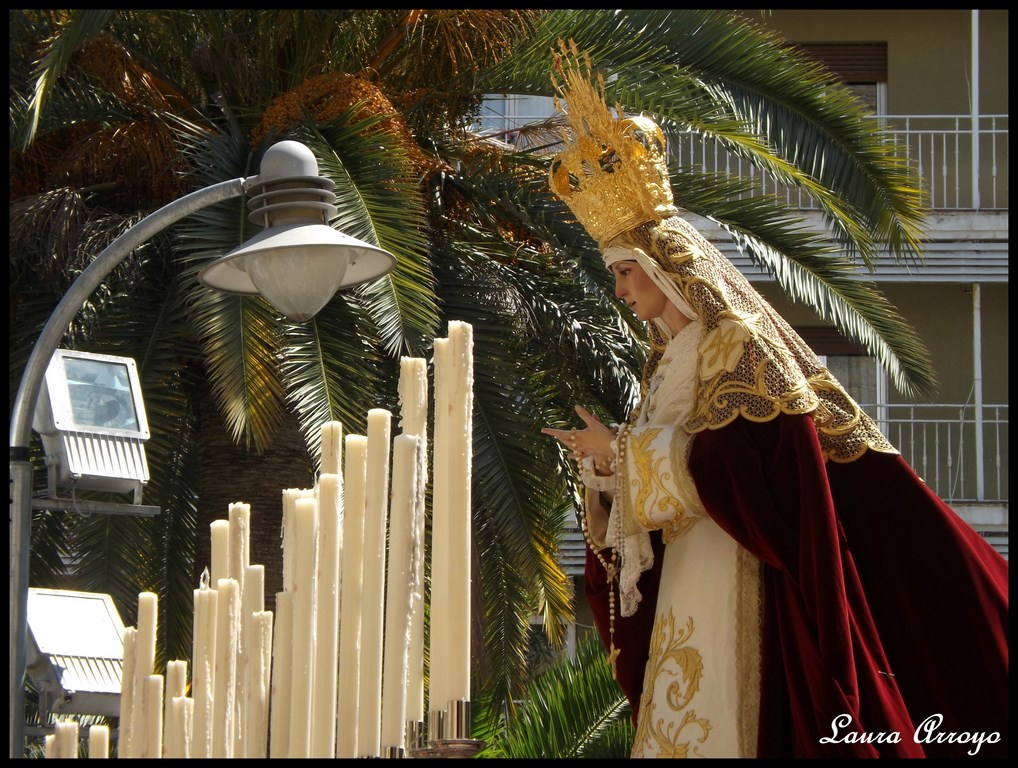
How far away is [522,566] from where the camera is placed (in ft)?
27.3

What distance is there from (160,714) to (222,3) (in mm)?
4155

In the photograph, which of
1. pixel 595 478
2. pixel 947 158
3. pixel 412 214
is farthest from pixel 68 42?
pixel 947 158

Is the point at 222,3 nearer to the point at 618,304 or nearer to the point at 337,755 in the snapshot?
the point at 618,304

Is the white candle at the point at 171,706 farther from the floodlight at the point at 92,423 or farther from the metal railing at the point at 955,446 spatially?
the metal railing at the point at 955,446

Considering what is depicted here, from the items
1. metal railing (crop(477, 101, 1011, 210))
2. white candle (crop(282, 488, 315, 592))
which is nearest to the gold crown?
white candle (crop(282, 488, 315, 592))

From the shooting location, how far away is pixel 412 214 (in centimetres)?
764

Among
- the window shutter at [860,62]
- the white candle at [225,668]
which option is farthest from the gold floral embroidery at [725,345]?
the window shutter at [860,62]

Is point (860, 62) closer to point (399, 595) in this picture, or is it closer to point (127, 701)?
point (127, 701)

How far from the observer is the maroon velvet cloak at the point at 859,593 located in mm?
4254

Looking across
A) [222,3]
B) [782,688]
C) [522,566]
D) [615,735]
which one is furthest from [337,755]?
[615,735]

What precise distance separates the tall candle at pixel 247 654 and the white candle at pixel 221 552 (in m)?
0.05

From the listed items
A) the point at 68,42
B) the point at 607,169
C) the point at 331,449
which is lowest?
the point at 331,449

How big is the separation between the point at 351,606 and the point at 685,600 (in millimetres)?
1641

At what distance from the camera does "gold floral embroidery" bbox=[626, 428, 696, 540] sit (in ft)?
14.9
